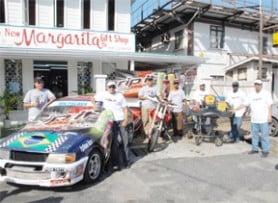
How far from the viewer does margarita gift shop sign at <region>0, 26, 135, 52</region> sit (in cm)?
1266

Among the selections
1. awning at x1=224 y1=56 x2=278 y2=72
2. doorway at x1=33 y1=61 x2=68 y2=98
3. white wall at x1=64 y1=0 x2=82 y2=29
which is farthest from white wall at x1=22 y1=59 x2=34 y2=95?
awning at x1=224 y1=56 x2=278 y2=72

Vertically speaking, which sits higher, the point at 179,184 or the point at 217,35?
the point at 217,35

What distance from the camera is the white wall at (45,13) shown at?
14117 mm

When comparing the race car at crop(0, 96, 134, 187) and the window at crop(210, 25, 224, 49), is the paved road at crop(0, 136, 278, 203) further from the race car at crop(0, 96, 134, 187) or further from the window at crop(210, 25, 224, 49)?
the window at crop(210, 25, 224, 49)

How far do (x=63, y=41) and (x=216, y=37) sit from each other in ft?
35.4

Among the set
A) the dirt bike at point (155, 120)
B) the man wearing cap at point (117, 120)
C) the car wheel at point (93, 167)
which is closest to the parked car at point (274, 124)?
the dirt bike at point (155, 120)

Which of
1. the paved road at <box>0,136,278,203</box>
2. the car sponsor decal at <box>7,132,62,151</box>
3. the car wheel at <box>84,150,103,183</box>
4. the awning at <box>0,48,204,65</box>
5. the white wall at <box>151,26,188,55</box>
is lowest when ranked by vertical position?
the paved road at <box>0,136,278,203</box>

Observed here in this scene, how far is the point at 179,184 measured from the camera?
530cm

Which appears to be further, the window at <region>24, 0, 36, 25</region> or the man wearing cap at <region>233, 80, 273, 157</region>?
the window at <region>24, 0, 36, 25</region>

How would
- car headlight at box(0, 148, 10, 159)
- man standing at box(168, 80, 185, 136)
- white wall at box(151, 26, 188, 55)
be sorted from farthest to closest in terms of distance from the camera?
white wall at box(151, 26, 188, 55)
man standing at box(168, 80, 185, 136)
car headlight at box(0, 148, 10, 159)

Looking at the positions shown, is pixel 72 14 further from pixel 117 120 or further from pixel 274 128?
pixel 274 128

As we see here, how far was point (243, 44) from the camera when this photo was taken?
21.2 meters

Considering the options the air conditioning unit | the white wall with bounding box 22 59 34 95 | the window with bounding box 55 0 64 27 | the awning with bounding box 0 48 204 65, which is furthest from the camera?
the air conditioning unit

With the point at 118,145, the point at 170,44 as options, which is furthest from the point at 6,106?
the point at 170,44
